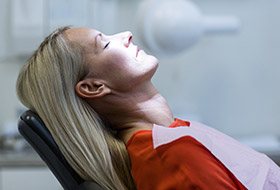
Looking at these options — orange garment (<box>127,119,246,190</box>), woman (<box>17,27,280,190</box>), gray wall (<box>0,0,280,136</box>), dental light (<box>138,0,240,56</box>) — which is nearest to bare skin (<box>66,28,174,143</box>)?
woman (<box>17,27,280,190</box>)

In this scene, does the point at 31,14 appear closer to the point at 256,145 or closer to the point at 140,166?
the point at 256,145

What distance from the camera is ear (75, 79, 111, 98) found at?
4.32ft

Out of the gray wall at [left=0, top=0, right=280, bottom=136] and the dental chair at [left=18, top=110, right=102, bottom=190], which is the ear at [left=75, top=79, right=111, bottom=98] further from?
the gray wall at [left=0, top=0, right=280, bottom=136]

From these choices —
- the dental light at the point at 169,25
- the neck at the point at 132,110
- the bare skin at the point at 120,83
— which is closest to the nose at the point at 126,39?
the bare skin at the point at 120,83

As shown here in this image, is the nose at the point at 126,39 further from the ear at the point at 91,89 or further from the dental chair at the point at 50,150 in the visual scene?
the dental chair at the point at 50,150

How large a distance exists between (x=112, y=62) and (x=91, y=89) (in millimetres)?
84

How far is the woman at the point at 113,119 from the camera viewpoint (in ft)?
3.98

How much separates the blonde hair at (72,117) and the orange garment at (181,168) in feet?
0.25

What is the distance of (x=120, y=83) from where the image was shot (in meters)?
1.32

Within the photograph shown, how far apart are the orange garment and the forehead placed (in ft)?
0.96

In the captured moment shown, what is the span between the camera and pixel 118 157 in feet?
4.28

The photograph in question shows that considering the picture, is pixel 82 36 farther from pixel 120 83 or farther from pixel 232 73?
pixel 232 73

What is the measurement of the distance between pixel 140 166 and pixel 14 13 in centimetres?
177

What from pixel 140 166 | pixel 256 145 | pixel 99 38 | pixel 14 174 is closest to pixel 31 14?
pixel 14 174
